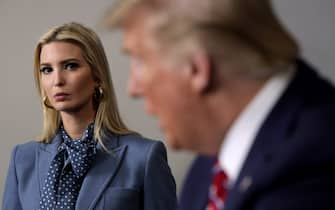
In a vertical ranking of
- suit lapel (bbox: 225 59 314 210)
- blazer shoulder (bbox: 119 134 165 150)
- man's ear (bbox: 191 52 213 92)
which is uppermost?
man's ear (bbox: 191 52 213 92)

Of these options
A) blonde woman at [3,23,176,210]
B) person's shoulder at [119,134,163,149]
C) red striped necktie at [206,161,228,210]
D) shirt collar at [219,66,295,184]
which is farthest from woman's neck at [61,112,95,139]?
shirt collar at [219,66,295,184]

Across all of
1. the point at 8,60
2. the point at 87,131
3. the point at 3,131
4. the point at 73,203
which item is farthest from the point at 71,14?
the point at 73,203

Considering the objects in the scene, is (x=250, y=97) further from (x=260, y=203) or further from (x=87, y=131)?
(x=87, y=131)

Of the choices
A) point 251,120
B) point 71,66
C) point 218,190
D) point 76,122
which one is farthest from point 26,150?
point 251,120

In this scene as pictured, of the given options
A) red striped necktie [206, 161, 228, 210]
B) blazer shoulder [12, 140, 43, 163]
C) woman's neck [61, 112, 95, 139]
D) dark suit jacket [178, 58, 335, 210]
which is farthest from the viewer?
blazer shoulder [12, 140, 43, 163]

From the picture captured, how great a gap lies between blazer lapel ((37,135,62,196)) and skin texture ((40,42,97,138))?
103 millimetres

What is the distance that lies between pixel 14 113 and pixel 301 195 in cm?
209

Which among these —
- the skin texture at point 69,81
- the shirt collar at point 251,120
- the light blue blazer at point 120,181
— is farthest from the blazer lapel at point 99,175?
the shirt collar at point 251,120

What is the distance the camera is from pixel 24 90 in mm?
2625

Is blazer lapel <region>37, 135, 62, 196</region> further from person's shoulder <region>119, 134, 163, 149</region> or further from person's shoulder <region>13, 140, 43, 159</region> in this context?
person's shoulder <region>119, 134, 163, 149</region>

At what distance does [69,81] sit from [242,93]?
3.62ft

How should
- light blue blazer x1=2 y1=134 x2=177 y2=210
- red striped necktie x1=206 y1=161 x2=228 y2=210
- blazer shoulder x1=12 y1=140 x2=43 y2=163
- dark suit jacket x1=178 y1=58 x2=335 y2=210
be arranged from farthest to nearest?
blazer shoulder x1=12 y1=140 x2=43 y2=163
light blue blazer x1=2 y1=134 x2=177 y2=210
red striped necktie x1=206 y1=161 x2=228 y2=210
dark suit jacket x1=178 y1=58 x2=335 y2=210

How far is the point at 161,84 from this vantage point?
79 cm

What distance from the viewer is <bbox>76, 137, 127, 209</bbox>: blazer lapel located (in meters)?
1.76
